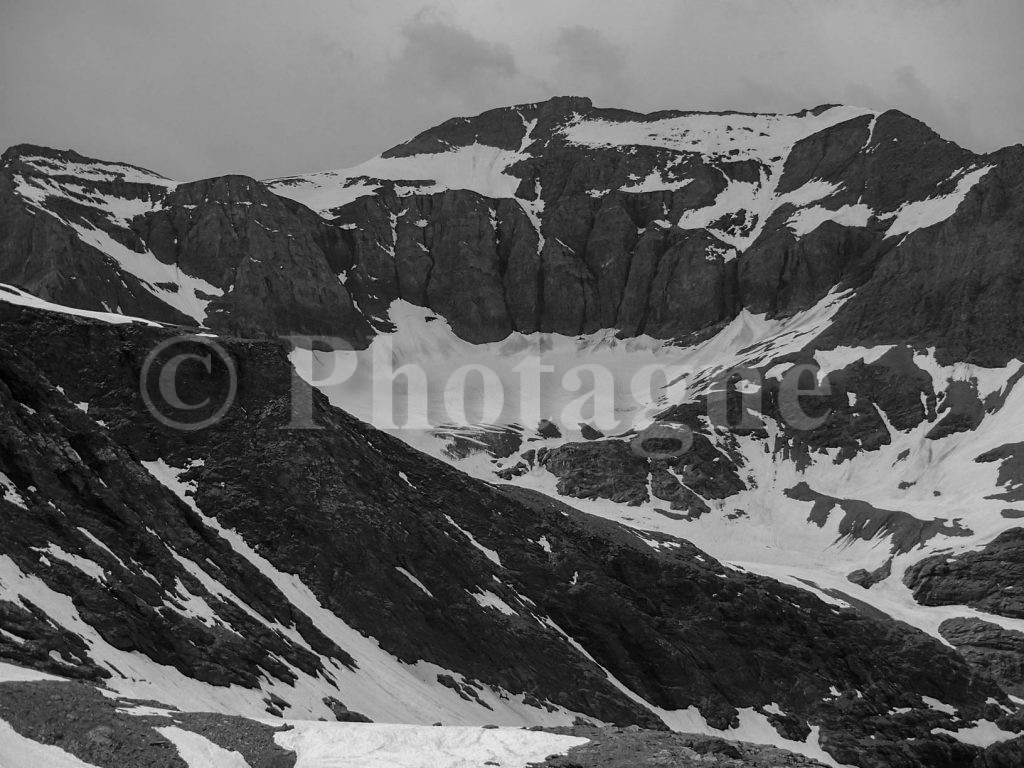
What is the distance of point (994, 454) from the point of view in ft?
452

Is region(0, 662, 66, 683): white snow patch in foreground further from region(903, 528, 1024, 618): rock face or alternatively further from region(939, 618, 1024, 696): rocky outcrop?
region(903, 528, 1024, 618): rock face

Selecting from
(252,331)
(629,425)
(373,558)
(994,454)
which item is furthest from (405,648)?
(252,331)

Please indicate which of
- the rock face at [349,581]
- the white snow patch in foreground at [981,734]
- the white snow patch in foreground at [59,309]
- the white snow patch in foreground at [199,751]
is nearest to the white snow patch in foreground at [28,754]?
the white snow patch in foreground at [199,751]

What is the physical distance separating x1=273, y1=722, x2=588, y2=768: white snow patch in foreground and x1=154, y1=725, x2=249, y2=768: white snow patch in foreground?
6.12 feet

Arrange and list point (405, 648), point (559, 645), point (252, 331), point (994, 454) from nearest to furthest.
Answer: point (405, 648)
point (559, 645)
point (994, 454)
point (252, 331)

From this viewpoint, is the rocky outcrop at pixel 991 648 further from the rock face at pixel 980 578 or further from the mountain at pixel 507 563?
the rock face at pixel 980 578

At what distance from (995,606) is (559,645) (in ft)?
179

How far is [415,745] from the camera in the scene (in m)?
33.8

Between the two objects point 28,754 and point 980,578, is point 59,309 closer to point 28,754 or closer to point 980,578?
point 28,754

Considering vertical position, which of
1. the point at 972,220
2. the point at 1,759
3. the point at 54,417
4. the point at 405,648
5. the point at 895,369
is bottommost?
the point at 405,648

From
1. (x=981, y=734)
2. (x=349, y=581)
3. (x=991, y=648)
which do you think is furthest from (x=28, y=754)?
(x=991, y=648)

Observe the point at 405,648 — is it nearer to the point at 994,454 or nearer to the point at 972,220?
the point at 994,454

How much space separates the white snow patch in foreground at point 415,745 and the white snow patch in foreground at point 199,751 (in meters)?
1.86

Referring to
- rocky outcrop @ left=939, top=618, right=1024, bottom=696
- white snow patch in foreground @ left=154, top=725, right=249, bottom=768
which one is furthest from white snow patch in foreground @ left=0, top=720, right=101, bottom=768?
rocky outcrop @ left=939, top=618, right=1024, bottom=696
